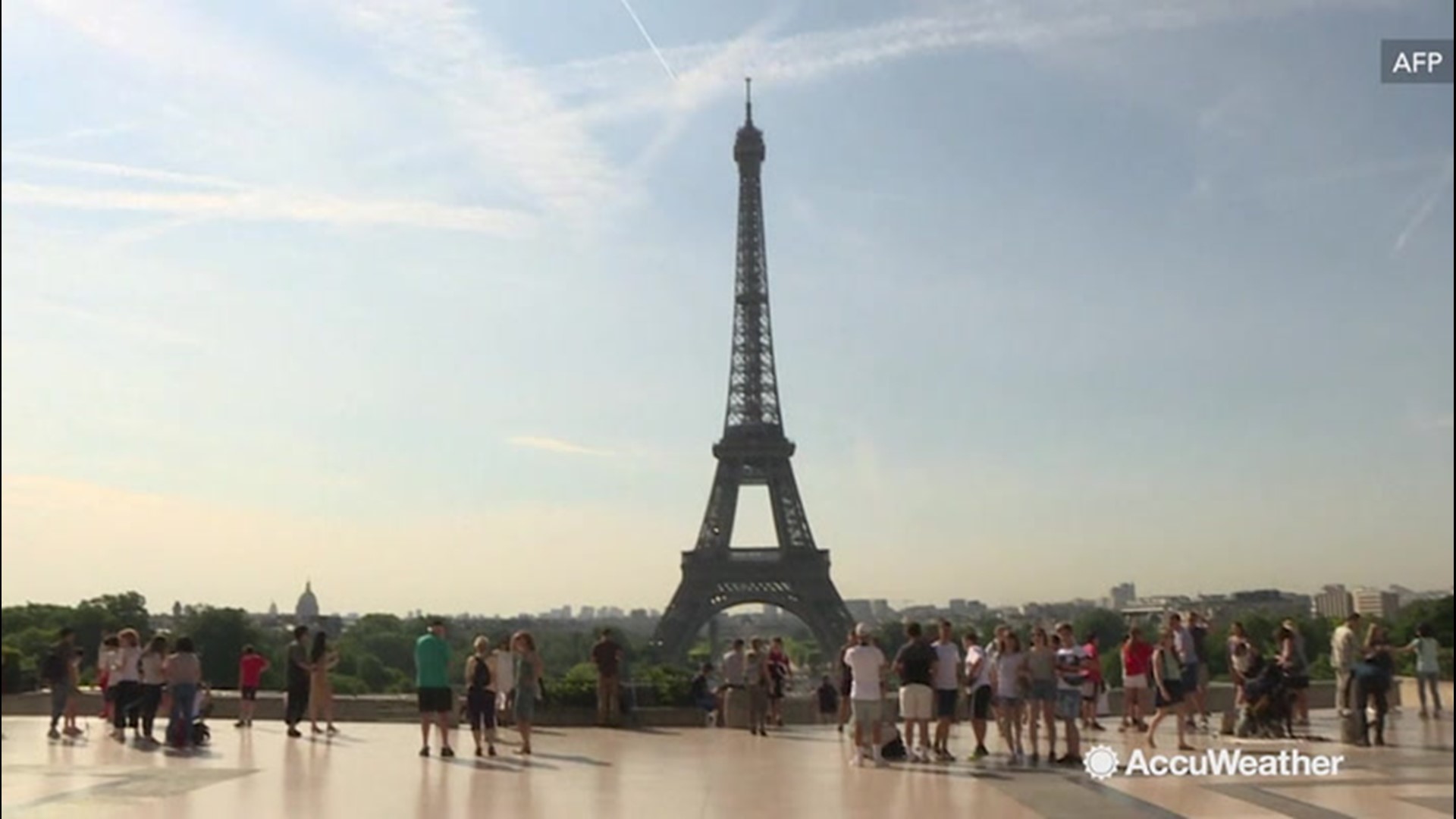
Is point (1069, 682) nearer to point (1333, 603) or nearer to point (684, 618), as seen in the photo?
point (1333, 603)

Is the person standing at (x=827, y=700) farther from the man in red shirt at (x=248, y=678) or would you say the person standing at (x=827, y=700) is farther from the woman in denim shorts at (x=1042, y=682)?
the man in red shirt at (x=248, y=678)

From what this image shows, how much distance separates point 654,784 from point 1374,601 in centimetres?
1332

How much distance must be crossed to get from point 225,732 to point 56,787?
6.17 metres

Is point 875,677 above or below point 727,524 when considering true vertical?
below

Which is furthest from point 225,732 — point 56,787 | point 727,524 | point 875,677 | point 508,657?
point 727,524

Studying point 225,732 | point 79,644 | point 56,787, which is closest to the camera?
point 56,787

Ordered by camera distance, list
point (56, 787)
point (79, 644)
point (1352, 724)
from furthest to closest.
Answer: point (79, 644)
point (1352, 724)
point (56, 787)

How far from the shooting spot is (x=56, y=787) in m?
10.5

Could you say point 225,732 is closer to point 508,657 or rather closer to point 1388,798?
point 508,657

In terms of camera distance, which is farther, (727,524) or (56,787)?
(727,524)

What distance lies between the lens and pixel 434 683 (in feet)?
45.2

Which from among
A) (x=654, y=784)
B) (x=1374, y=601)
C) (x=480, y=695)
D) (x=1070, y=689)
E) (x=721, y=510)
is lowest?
(x=654, y=784)

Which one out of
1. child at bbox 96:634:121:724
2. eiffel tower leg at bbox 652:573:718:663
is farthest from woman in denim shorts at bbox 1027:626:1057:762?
eiffel tower leg at bbox 652:573:718:663

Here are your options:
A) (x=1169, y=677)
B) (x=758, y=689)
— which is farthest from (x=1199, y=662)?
(x=758, y=689)
